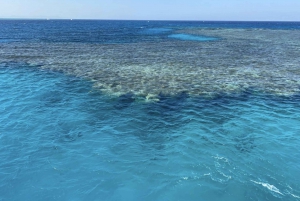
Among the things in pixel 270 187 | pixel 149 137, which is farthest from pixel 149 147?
pixel 270 187

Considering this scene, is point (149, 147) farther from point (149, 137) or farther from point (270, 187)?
point (270, 187)

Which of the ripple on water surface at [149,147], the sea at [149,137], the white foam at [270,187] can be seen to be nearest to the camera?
the white foam at [270,187]

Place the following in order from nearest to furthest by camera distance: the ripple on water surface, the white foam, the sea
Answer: the white foam, the ripple on water surface, the sea

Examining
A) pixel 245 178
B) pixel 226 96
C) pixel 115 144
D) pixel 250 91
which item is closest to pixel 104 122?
pixel 115 144

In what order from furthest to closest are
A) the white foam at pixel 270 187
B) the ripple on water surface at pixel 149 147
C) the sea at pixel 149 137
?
the sea at pixel 149 137, the ripple on water surface at pixel 149 147, the white foam at pixel 270 187

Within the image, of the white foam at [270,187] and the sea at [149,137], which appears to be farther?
the sea at [149,137]

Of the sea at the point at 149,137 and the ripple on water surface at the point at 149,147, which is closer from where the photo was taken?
the ripple on water surface at the point at 149,147

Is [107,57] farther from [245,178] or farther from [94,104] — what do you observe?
[245,178]

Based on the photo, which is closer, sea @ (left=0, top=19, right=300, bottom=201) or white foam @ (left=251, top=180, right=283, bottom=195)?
white foam @ (left=251, top=180, right=283, bottom=195)
